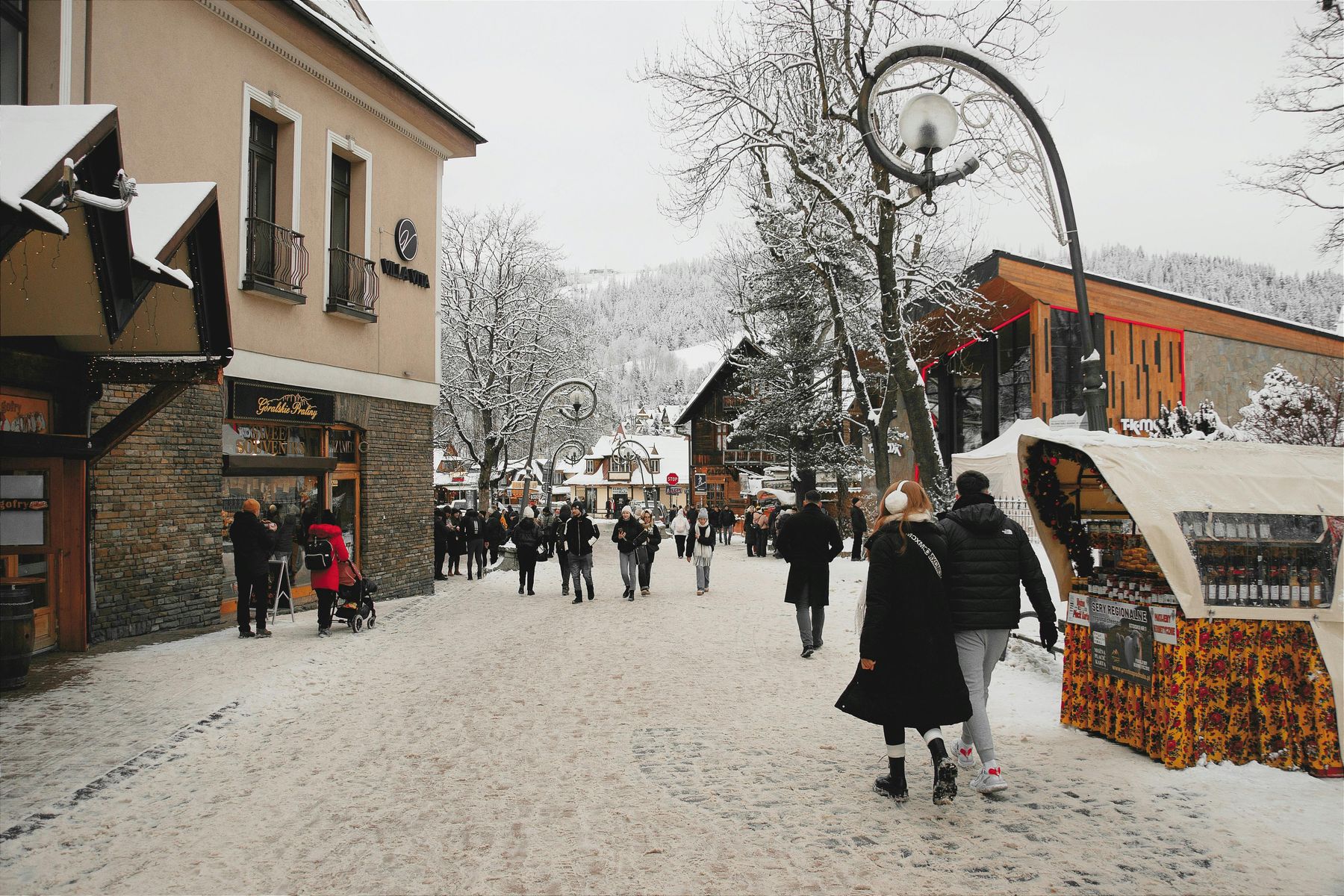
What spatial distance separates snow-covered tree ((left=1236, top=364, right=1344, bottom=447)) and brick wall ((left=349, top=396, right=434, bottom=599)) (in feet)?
67.6

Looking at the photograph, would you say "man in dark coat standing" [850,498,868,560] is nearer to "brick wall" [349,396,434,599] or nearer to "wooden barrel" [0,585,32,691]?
"brick wall" [349,396,434,599]

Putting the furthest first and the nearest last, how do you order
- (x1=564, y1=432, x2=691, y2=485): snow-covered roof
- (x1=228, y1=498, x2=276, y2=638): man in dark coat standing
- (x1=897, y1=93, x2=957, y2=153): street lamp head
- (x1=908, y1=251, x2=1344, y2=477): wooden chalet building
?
(x1=564, y1=432, x2=691, y2=485): snow-covered roof → (x1=908, y1=251, x2=1344, y2=477): wooden chalet building → (x1=228, y1=498, x2=276, y2=638): man in dark coat standing → (x1=897, y1=93, x2=957, y2=153): street lamp head

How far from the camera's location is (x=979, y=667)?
5.66 meters

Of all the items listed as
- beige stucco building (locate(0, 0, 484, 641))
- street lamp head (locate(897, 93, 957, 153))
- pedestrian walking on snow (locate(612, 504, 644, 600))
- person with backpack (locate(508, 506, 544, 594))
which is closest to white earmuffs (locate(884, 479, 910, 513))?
street lamp head (locate(897, 93, 957, 153))

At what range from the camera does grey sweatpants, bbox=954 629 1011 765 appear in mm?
5496

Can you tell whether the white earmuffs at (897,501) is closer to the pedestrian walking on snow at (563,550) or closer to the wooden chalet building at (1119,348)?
the pedestrian walking on snow at (563,550)

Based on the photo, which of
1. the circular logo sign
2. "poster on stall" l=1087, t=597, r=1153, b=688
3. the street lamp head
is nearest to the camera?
"poster on stall" l=1087, t=597, r=1153, b=688

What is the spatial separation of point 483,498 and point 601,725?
31.2 m

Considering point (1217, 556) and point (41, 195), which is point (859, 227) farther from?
point (41, 195)

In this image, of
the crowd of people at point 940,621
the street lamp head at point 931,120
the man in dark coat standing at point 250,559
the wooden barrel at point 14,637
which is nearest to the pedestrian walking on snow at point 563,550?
the man in dark coat standing at point 250,559

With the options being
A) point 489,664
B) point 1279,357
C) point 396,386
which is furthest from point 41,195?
point 1279,357

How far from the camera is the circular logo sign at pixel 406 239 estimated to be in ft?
55.2

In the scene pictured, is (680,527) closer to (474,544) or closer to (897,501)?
(474,544)

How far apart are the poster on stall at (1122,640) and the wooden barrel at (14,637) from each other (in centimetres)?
892
